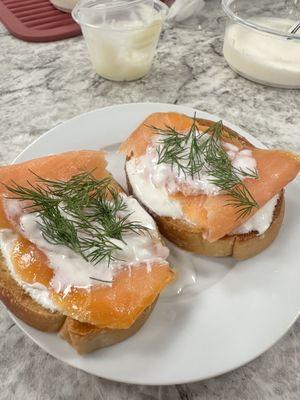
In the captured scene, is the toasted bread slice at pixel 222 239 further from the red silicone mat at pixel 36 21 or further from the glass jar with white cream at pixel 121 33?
the red silicone mat at pixel 36 21

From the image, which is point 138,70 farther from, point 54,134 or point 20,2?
point 20,2

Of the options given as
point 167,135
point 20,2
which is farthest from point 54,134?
point 20,2

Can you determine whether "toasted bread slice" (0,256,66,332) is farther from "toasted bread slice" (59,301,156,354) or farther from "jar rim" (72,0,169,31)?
"jar rim" (72,0,169,31)

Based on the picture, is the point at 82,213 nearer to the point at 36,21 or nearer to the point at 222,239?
the point at 222,239

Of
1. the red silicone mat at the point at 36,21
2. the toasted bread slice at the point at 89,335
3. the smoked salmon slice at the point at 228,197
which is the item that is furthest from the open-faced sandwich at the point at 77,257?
the red silicone mat at the point at 36,21

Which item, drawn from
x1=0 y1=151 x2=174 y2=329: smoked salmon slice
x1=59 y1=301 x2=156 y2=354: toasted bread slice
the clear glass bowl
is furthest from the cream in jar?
x1=59 y1=301 x2=156 y2=354: toasted bread slice
